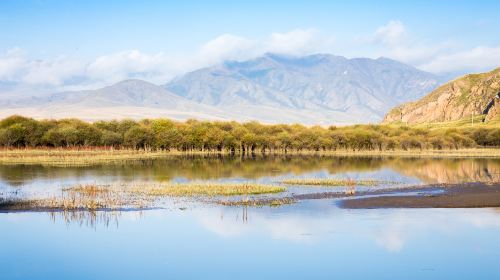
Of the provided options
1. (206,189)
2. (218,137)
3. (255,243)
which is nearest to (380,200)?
(206,189)

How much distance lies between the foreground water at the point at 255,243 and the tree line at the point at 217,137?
263 feet

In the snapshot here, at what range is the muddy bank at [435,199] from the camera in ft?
127

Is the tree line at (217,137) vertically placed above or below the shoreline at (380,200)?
above

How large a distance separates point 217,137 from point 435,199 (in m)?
86.1

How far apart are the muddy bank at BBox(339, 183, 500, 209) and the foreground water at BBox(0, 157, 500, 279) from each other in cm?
172

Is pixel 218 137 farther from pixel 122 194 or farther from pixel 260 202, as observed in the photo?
pixel 260 202

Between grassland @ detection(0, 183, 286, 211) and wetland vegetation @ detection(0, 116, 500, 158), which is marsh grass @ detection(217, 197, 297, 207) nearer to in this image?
grassland @ detection(0, 183, 286, 211)

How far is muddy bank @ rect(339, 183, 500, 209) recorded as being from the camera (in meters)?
38.8

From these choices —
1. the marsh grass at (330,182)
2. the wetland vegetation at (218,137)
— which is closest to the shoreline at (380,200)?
the marsh grass at (330,182)

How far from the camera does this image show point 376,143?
13400 cm

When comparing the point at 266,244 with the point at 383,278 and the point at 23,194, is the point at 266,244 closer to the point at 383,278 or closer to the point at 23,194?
the point at 383,278

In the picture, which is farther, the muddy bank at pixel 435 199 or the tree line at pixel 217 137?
the tree line at pixel 217 137

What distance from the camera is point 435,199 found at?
41625 millimetres

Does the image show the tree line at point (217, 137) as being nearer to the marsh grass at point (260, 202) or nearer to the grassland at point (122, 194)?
the grassland at point (122, 194)
